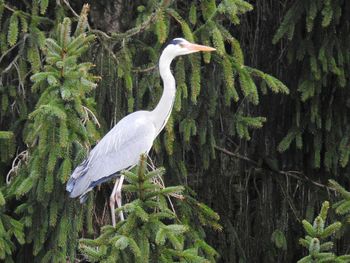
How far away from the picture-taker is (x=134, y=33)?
21.5ft

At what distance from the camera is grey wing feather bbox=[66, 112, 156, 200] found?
6.25 metres

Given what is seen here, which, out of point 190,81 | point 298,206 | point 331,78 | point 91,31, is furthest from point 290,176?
point 91,31

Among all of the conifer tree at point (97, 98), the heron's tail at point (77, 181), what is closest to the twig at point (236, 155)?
the conifer tree at point (97, 98)

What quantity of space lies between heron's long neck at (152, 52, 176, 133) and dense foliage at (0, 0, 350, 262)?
17cm

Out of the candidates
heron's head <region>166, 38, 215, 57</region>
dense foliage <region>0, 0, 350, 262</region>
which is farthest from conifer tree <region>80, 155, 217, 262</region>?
heron's head <region>166, 38, 215, 57</region>

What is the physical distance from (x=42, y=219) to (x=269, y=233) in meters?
2.30

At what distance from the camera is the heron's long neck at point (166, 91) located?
251 inches

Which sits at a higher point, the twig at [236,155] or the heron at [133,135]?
the heron at [133,135]

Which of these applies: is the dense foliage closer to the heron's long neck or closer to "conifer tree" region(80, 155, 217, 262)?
"conifer tree" region(80, 155, 217, 262)

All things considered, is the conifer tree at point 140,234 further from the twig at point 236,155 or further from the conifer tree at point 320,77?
the twig at point 236,155

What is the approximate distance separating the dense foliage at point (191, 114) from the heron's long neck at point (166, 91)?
0.55 ft

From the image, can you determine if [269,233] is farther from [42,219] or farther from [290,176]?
[42,219]

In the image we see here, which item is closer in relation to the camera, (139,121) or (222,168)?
(139,121)

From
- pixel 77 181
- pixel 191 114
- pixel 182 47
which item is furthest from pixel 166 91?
pixel 77 181
